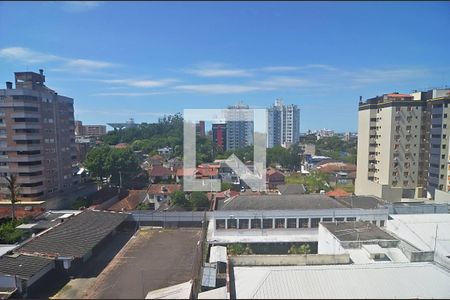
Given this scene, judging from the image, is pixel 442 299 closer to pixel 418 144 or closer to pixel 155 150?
pixel 418 144

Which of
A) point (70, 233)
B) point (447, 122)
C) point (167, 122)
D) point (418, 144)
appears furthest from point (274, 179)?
point (167, 122)

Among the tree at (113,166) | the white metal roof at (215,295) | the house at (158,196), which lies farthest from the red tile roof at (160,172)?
the white metal roof at (215,295)

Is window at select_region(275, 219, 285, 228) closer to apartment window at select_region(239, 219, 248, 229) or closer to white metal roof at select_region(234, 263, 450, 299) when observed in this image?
apartment window at select_region(239, 219, 248, 229)

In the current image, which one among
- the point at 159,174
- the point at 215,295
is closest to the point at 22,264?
the point at 215,295

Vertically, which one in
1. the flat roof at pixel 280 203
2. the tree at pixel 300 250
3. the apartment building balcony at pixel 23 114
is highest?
the apartment building balcony at pixel 23 114

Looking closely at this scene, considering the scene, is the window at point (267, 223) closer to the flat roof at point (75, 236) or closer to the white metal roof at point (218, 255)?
the white metal roof at point (218, 255)
